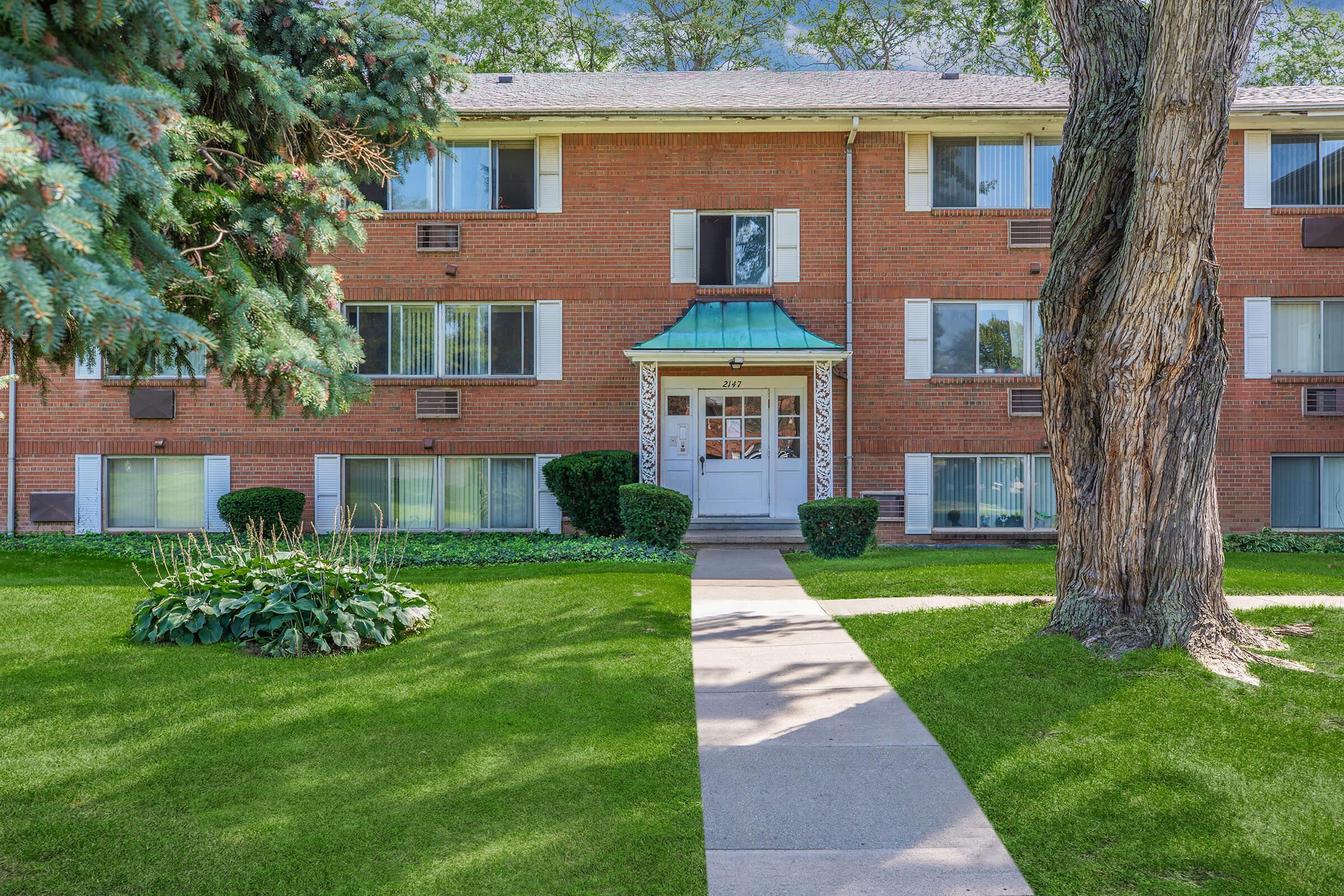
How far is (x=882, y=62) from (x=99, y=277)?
27.0 metres

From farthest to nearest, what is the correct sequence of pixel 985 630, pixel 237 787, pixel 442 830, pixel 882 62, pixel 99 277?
pixel 882 62, pixel 985 630, pixel 237 787, pixel 442 830, pixel 99 277

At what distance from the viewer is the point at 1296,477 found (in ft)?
45.5

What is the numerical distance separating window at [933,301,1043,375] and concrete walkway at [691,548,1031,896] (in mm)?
8599

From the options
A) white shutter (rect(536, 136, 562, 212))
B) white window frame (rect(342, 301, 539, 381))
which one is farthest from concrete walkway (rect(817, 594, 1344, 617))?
white shutter (rect(536, 136, 562, 212))

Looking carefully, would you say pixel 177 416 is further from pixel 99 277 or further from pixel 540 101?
pixel 99 277

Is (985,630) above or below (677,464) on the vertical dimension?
below

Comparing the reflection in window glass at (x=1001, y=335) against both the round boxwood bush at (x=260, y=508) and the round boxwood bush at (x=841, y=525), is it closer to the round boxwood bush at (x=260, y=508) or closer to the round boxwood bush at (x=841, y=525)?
the round boxwood bush at (x=841, y=525)

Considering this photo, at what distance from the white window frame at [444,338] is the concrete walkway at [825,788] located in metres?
8.44

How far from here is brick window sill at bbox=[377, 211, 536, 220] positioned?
1409 centimetres

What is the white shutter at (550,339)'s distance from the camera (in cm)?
1403

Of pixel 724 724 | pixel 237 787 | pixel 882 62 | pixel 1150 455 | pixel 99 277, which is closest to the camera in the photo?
pixel 99 277

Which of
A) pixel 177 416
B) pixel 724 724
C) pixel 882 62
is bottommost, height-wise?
pixel 724 724

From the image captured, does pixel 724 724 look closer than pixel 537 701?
Yes

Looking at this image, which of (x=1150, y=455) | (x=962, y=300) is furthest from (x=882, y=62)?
(x=1150, y=455)
